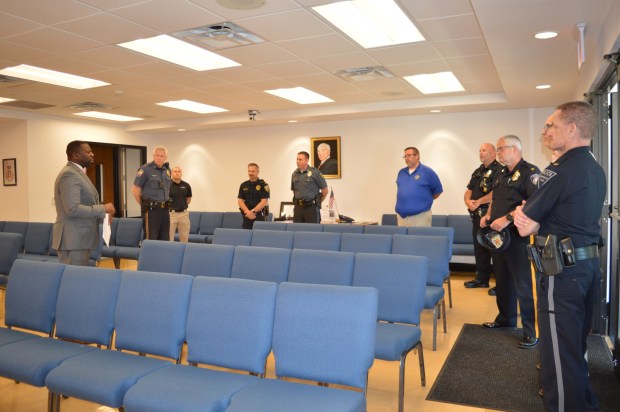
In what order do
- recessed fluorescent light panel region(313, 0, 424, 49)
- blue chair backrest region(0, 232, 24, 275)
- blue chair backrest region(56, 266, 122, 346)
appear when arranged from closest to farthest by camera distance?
blue chair backrest region(56, 266, 122, 346) → recessed fluorescent light panel region(313, 0, 424, 49) → blue chair backrest region(0, 232, 24, 275)

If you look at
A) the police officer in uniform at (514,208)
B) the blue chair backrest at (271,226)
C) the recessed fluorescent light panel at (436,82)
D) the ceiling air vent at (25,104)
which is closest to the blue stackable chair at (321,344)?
the police officer in uniform at (514,208)

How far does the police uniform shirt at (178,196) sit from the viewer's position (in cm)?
768

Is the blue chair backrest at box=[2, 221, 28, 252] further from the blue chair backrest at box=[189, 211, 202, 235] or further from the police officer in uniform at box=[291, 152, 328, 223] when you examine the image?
the police officer in uniform at box=[291, 152, 328, 223]

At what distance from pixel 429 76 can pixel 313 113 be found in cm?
282

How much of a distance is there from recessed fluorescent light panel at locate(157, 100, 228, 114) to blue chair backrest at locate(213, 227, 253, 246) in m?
4.10

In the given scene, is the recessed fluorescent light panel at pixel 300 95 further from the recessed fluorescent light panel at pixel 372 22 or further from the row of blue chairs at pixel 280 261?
the row of blue chairs at pixel 280 261

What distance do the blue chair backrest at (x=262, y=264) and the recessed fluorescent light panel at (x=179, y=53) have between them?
260 cm

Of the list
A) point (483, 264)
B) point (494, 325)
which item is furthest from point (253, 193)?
point (494, 325)

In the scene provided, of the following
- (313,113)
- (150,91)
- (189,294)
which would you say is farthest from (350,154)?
(189,294)

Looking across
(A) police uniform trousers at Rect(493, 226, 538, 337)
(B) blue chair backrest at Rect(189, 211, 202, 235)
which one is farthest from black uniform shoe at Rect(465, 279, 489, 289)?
(B) blue chair backrest at Rect(189, 211, 202, 235)

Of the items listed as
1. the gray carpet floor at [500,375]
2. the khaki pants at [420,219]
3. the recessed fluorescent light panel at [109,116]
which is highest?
the recessed fluorescent light panel at [109,116]

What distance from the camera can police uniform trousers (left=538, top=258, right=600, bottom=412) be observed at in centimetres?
246

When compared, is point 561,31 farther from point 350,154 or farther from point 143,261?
point 350,154

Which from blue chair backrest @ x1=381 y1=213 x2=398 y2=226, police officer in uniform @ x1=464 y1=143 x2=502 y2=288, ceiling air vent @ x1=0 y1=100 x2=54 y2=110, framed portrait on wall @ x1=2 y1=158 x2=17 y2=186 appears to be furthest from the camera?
framed portrait on wall @ x1=2 y1=158 x2=17 y2=186
